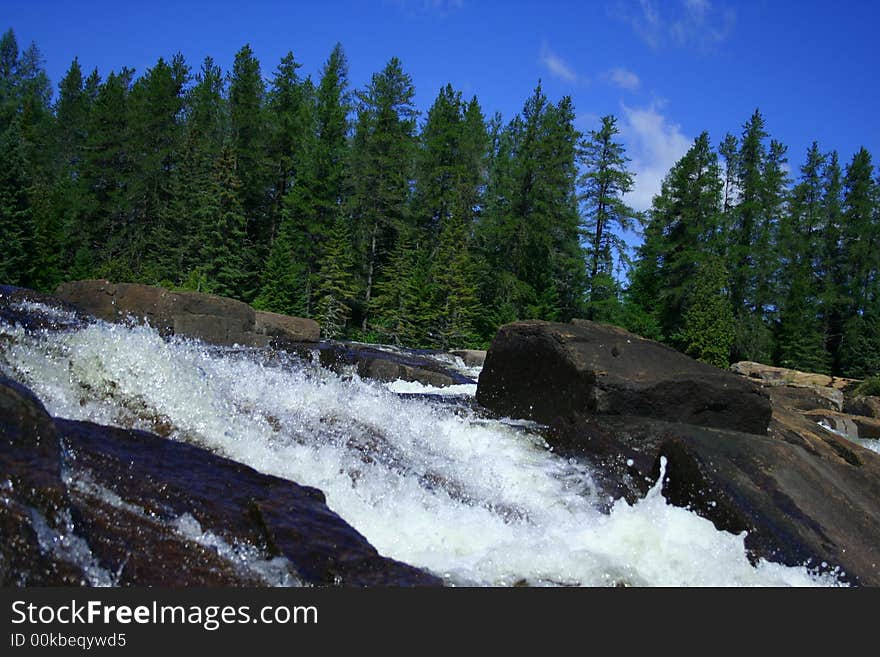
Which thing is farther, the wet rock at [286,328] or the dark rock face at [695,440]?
the wet rock at [286,328]

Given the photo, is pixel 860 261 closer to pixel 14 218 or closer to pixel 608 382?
pixel 608 382

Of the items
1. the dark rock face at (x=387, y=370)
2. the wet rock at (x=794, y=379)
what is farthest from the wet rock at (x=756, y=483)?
the wet rock at (x=794, y=379)

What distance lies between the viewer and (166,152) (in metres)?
40.3

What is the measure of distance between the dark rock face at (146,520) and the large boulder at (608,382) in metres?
4.85

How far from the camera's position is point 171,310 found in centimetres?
1589

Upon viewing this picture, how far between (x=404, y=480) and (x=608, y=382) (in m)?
3.65

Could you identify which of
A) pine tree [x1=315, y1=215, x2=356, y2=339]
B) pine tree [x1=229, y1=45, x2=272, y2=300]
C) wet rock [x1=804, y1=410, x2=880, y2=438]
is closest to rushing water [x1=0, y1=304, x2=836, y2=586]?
wet rock [x1=804, y1=410, x2=880, y2=438]

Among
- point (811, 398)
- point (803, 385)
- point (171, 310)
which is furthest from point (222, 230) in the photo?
point (803, 385)

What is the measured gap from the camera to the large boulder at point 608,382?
26.3 ft

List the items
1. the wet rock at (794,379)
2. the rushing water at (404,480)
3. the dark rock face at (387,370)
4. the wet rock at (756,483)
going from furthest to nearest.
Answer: the wet rock at (794,379)
the dark rock face at (387,370)
the wet rock at (756,483)
the rushing water at (404,480)

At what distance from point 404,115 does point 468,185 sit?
237 inches

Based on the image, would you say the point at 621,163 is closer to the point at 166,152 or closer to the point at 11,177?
the point at 166,152

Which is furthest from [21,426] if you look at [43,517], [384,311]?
[384,311]

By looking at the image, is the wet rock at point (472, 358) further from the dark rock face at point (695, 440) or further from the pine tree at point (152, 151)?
the pine tree at point (152, 151)
